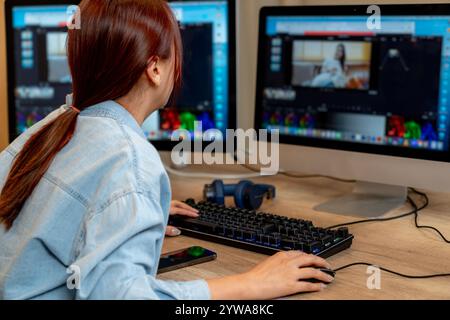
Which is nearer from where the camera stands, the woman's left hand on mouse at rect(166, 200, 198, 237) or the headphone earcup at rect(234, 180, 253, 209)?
the woman's left hand on mouse at rect(166, 200, 198, 237)

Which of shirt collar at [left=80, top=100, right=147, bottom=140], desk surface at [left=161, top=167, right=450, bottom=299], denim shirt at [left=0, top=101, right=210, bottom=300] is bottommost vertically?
desk surface at [left=161, top=167, right=450, bottom=299]

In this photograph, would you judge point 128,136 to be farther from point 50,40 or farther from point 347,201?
point 50,40

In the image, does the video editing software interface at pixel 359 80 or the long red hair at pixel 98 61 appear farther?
the video editing software interface at pixel 359 80

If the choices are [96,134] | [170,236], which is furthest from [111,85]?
[170,236]

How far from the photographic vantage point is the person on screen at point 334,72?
1602mm

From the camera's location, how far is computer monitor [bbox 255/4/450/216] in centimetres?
150

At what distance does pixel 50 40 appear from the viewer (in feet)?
6.26

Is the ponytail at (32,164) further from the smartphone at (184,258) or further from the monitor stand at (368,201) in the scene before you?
the monitor stand at (368,201)

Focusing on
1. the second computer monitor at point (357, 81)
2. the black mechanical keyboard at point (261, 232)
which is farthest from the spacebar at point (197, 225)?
A: the second computer monitor at point (357, 81)

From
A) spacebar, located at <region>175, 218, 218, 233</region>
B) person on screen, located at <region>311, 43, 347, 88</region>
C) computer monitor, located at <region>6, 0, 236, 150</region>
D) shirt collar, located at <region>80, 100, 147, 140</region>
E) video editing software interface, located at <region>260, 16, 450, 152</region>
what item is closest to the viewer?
shirt collar, located at <region>80, 100, 147, 140</region>

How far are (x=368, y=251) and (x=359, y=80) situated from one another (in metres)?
0.48

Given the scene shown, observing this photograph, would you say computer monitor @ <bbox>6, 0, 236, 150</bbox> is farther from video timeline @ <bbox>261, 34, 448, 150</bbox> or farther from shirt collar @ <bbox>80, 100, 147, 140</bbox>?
shirt collar @ <bbox>80, 100, 147, 140</bbox>

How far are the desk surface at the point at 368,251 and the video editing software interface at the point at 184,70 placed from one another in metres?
0.23

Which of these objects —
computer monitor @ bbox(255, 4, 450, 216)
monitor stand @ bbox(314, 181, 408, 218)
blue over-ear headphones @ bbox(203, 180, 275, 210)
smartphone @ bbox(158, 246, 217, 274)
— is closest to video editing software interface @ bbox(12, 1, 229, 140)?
computer monitor @ bbox(255, 4, 450, 216)
